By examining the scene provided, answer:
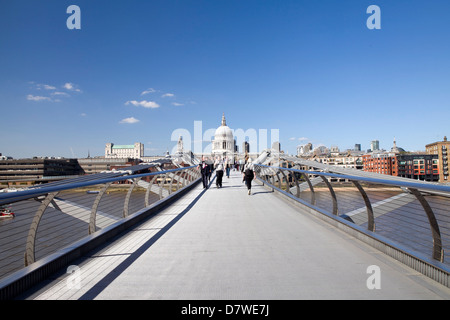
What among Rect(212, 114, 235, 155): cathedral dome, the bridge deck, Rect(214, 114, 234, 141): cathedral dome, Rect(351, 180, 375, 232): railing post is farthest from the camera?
Rect(214, 114, 234, 141): cathedral dome

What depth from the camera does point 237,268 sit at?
9.65ft

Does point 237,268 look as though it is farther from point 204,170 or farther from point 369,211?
point 204,170

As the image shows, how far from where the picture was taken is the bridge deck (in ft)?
7.85

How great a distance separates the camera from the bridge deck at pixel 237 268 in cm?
239

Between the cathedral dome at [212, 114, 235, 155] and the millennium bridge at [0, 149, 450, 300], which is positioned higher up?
the cathedral dome at [212, 114, 235, 155]

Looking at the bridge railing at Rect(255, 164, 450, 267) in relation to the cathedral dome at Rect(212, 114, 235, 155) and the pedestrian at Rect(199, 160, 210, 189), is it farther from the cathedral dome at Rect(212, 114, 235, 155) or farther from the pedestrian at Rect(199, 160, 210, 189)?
the cathedral dome at Rect(212, 114, 235, 155)

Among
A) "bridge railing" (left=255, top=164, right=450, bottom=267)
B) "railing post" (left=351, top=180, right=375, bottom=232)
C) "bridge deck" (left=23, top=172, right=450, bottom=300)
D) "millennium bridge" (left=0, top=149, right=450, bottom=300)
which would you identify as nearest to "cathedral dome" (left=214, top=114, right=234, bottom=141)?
"bridge railing" (left=255, top=164, right=450, bottom=267)

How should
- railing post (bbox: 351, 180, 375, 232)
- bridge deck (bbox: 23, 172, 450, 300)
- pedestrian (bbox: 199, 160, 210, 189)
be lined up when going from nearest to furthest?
bridge deck (bbox: 23, 172, 450, 300)
railing post (bbox: 351, 180, 375, 232)
pedestrian (bbox: 199, 160, 210, 189)

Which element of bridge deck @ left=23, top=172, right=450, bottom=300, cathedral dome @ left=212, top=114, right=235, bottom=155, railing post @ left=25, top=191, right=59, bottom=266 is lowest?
bridge deck @ left=23, top=172, right=450, bottom=300

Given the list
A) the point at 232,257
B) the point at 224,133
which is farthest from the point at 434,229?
the point at 224,133

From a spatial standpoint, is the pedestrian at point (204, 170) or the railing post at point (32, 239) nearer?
the railing post at point (32, 239)

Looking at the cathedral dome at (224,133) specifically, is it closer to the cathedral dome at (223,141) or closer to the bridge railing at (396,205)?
the cathedral dome at (223,141)

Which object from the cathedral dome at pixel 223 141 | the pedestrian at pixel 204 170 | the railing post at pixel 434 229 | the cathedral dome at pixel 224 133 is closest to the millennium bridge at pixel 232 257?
the railing post at pixel 434 229
